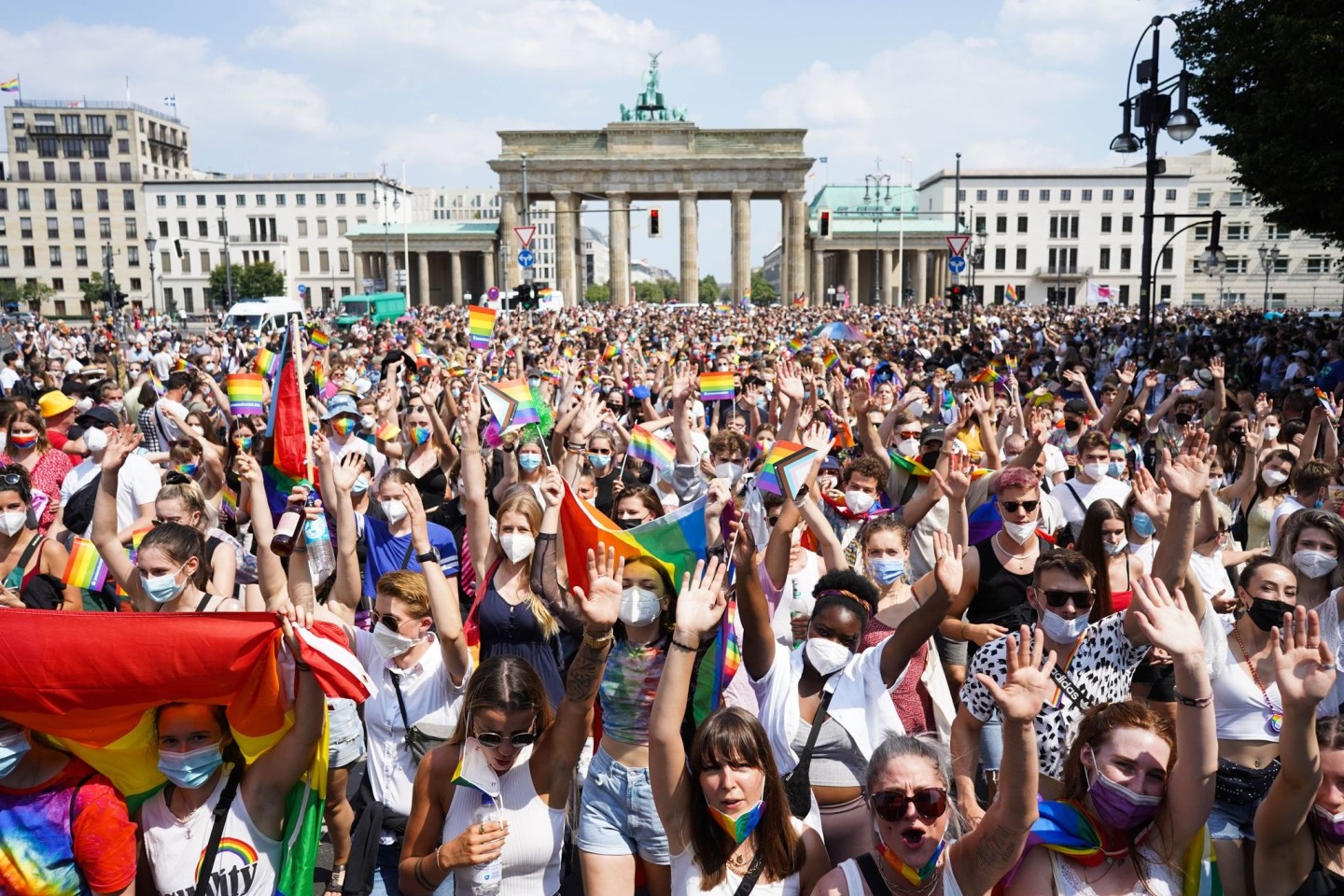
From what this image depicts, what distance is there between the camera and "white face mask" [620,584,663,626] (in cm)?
416

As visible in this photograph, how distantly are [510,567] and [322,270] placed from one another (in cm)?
11379

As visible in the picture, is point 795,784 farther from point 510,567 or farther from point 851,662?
point 510,567

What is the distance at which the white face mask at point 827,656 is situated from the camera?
13.4 ft

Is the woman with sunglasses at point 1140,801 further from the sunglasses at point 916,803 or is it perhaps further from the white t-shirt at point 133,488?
the white t-shirt at point 133,488

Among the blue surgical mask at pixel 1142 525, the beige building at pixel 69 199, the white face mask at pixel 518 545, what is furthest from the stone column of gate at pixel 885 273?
the white face mask at pixel 518 545

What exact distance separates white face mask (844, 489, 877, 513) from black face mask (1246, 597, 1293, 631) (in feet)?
8.36

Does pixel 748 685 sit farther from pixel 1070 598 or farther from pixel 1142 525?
pixel 1142 525

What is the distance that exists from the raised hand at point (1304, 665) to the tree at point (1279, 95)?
16.8 metres

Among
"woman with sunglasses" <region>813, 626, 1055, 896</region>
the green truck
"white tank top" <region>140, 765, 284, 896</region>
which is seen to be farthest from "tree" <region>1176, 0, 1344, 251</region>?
the green truck

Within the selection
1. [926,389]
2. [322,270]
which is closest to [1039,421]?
[926,389]

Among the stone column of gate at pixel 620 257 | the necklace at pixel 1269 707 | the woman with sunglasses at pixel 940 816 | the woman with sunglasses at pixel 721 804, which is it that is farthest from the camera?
the stone column of gate at pixel 620 257

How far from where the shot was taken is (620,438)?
10.3 m

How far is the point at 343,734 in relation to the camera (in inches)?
193

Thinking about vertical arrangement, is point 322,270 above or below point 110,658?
above
